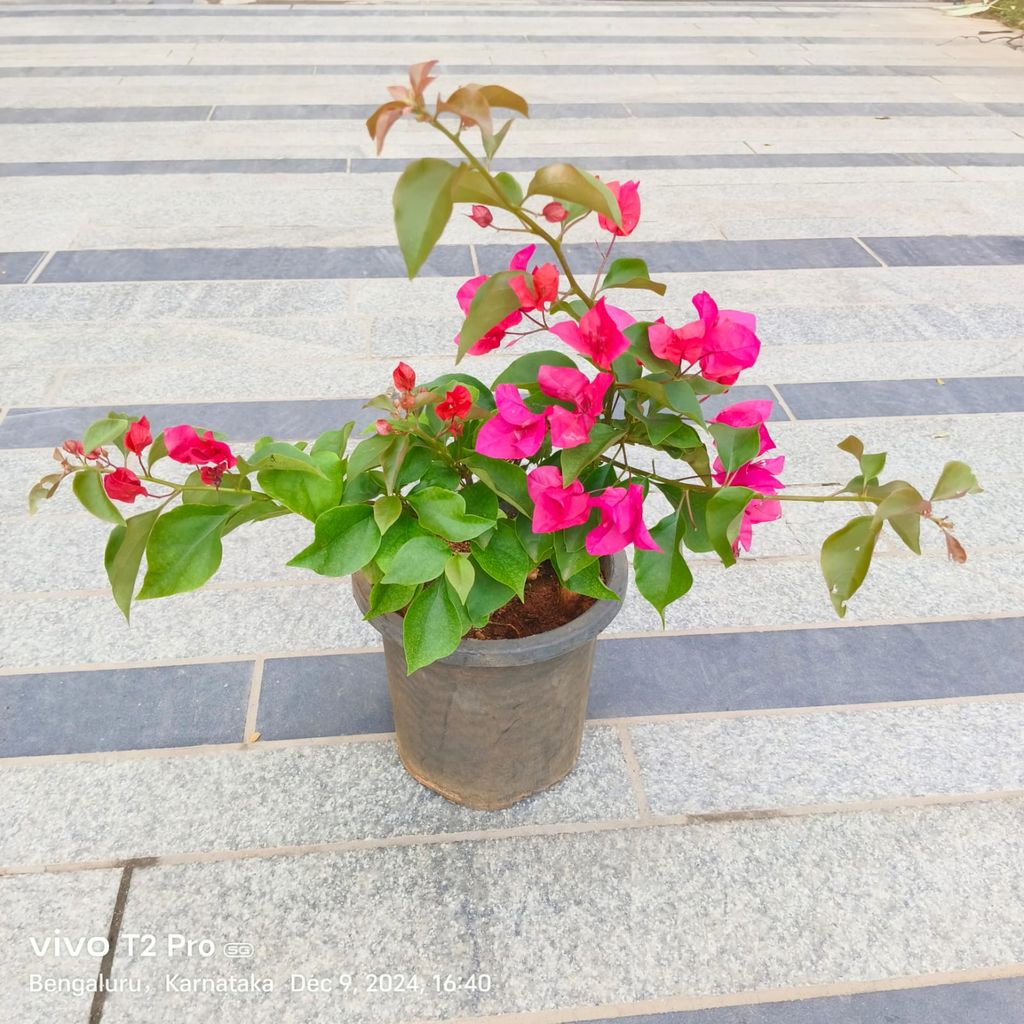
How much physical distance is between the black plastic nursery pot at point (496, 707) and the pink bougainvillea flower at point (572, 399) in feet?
0.96

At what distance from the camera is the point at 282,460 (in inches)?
34.3

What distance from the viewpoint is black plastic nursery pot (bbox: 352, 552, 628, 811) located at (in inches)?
40.8

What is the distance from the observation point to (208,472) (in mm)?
875

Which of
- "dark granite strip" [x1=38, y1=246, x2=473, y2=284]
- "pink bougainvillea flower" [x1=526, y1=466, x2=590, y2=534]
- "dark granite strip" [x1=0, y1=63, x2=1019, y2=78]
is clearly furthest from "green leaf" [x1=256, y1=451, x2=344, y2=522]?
"dark granite strip" [x1=0, y1=63, x2=1019, y2=78]

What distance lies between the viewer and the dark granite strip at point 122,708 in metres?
1.35

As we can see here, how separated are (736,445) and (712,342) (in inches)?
3.9

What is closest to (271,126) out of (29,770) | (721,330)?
(29,770)

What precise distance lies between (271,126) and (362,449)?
10.3 feet

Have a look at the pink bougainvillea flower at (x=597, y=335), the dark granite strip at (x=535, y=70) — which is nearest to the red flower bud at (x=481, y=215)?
the pink bougainvillea flower at (x=597, y=335)

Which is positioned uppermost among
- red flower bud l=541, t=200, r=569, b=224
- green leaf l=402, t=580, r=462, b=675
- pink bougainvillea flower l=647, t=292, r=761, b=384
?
red flower bud l=541, t=200, r=569, b=224

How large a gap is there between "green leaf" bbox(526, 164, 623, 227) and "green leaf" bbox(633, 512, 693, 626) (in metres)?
0.37

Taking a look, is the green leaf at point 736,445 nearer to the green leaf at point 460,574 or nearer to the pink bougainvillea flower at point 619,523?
the pink bougainvillea flower at point 619,523

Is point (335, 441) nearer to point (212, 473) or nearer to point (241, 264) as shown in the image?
point (212, 473)

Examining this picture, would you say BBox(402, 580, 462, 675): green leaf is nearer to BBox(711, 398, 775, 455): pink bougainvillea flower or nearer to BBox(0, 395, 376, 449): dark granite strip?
BBox(711, 398, 775, 455): pink bougainvillea flower
